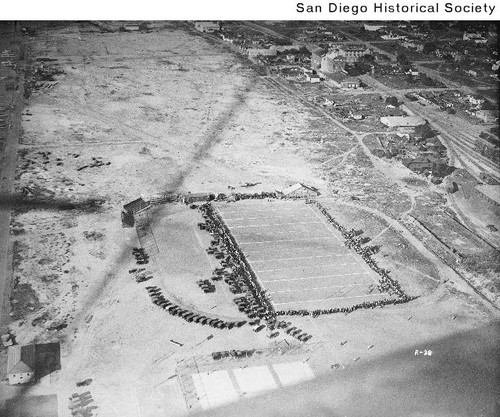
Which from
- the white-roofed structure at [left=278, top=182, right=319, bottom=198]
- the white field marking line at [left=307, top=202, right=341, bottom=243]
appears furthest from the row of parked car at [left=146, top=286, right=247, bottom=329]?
the white-roofed structure at [left=278, top=182, right=319, bottom=198]

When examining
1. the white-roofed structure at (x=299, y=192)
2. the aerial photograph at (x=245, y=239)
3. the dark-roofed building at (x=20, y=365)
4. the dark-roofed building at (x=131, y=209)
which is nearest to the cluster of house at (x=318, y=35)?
the aerial photograph at (x=245, y=239)

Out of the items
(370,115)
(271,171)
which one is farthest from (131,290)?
(370,115)

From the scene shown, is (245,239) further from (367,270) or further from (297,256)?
(367,270)

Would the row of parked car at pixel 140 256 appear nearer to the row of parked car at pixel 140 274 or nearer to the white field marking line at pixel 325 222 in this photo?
the row of parked car at pixel 140 274
